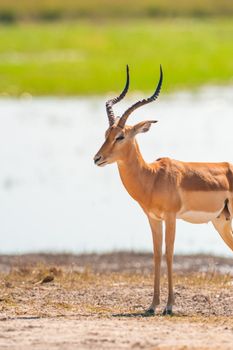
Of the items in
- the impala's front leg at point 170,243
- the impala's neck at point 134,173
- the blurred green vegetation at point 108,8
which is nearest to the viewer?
the impala's front leg at point 170,243

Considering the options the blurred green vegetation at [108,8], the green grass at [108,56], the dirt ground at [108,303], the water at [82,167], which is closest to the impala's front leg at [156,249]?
the dirt ground at [108,303]

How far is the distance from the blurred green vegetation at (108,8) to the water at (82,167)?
2638 cm

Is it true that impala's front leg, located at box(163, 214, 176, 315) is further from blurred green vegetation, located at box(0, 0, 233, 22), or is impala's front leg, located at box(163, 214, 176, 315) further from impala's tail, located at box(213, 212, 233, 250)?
blurred green vegetation, located at box(0, 0, 233, 22)

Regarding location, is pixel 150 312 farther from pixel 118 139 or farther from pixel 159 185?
pixel 118 139

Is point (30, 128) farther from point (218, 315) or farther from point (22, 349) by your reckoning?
point (22, 349)

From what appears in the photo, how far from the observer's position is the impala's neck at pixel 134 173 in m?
13.5

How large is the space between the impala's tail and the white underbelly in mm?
332

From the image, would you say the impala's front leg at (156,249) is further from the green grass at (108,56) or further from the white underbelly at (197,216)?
the green grass at (108,56)

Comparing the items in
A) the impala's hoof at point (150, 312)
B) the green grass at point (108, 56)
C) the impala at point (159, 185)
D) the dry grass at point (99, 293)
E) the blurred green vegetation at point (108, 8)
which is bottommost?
the impala's hoof at point (150, 312)

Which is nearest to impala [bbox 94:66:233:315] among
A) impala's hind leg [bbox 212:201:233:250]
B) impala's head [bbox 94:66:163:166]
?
impala's head [bbox 94:66:163:166]

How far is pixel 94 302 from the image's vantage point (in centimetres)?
1416

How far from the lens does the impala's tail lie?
14266 mm

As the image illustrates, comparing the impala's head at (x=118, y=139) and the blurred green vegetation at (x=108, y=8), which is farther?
the blurred green vegetation at (x=108, y=8)

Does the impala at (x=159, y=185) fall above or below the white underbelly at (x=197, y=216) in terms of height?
above
